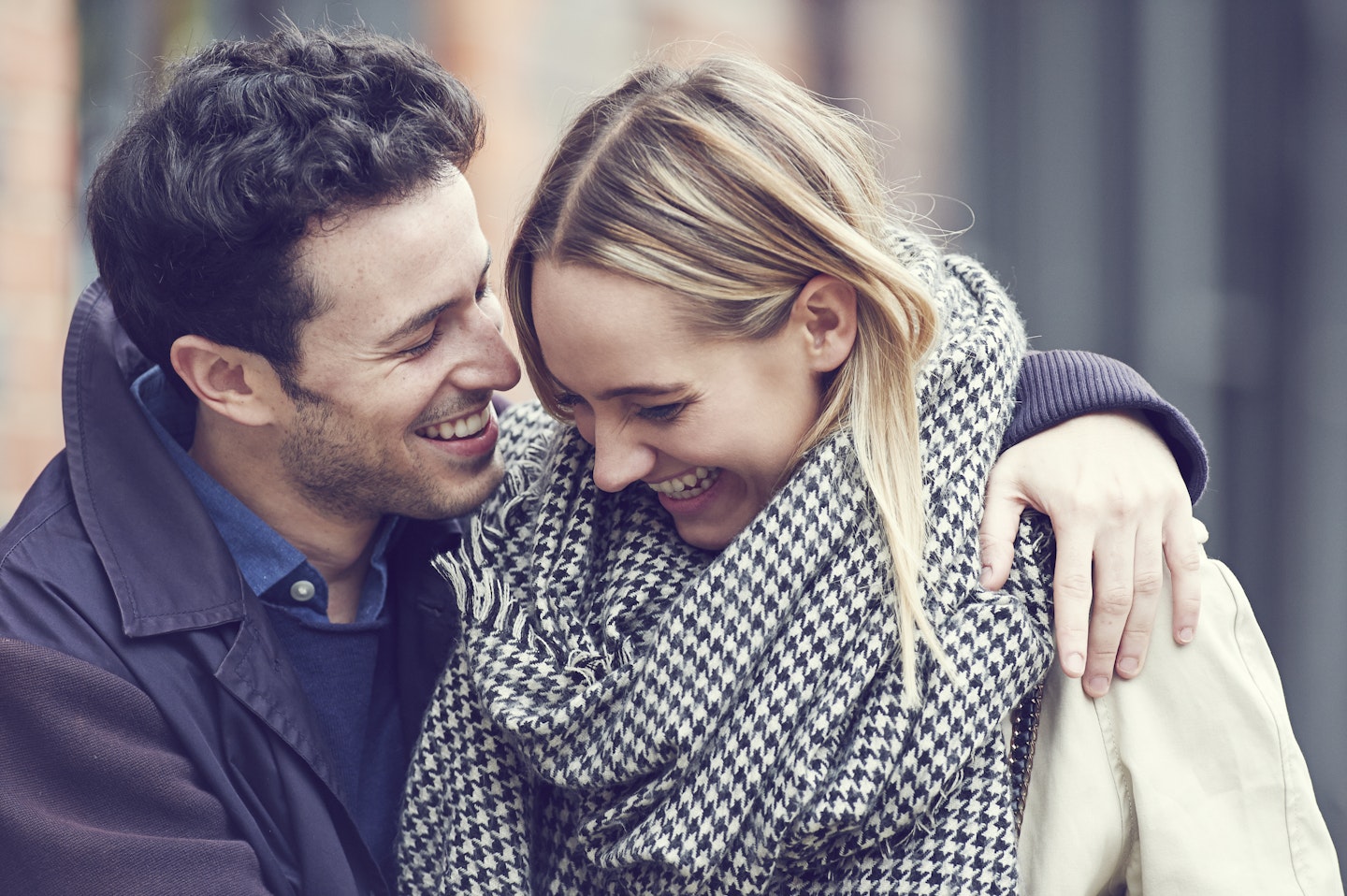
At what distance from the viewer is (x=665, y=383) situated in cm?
165

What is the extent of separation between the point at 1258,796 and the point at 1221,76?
3440 mm

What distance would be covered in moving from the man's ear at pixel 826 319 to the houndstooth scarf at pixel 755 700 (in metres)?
0.11

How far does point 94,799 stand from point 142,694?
13cm

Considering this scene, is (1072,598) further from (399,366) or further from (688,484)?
(399,366)

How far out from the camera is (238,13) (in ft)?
10.6

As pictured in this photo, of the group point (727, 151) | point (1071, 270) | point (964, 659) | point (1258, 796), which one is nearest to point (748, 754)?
point (964, 659)

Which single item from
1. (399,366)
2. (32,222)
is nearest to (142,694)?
(399,366)

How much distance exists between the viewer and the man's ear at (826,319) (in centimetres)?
166

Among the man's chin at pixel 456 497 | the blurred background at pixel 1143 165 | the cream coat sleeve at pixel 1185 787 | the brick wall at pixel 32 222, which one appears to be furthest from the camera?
the blurred background at pixel 1143 165

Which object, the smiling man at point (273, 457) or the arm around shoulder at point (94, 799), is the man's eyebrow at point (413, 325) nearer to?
the smiling man at point (273, 457)

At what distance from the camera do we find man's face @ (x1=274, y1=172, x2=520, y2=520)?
194 centimetres

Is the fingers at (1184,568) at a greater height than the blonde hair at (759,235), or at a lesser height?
lesser

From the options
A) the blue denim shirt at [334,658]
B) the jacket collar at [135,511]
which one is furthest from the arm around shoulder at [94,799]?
the blue denim shirt at [334,658]

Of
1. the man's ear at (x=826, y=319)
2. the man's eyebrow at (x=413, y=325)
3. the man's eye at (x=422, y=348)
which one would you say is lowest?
the man's eye at (x=422, y=348)
